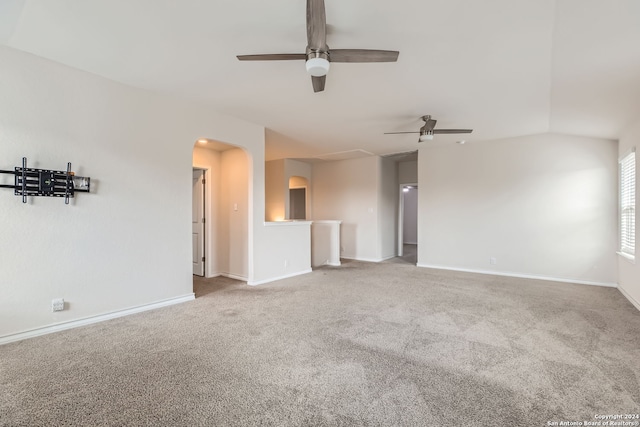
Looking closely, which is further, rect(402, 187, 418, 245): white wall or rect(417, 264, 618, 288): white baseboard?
rect(402, 187, 418, 245): white wall

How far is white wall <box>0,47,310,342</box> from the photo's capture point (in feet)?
8.75

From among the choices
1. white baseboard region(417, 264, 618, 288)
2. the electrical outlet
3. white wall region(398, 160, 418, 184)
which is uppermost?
white wall region(398, 160, 418, 184)

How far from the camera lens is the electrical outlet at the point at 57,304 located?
2.86 meters

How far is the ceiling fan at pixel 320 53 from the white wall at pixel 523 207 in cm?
464

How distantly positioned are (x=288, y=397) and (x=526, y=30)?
3.22 m

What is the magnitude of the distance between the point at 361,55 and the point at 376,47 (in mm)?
499

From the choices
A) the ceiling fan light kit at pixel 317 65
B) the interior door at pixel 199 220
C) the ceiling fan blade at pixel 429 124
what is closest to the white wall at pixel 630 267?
the ceiling fan blade at pixel 429 124

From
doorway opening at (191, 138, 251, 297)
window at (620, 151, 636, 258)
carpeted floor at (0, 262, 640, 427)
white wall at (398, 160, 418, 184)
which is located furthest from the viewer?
white wall at (398, 160, 418, 184)

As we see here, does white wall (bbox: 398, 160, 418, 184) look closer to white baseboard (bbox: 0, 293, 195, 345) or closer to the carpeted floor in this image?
the carpeted floor

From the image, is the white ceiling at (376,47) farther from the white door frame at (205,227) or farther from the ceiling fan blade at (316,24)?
the white door frame at (205,227)

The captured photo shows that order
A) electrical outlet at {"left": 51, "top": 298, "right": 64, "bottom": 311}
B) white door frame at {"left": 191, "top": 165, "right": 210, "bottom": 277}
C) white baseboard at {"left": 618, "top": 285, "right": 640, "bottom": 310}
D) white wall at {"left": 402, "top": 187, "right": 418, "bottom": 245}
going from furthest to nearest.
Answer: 1. white wall at {"left": 402, "top": 187, "right": 418, "bottom": 245}
2. white door frame at {"left": 191, "top": 165, "right": 210, "bottom": 277}
3. white baseboard at {"left": 618, "top": 285, "right": 640, "bottom": 310}
4. electrical outlet at {"left": 51, "top": 298, "right": 64, "bottom": 311}

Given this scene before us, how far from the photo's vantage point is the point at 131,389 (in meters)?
1.95

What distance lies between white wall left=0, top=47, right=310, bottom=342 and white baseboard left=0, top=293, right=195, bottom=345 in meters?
0.02

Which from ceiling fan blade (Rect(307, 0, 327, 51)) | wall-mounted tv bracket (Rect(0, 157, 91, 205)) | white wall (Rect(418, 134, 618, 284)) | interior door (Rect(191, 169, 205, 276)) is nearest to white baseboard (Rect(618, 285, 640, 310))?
white wall (Rect(418, 134, 618, 284))
